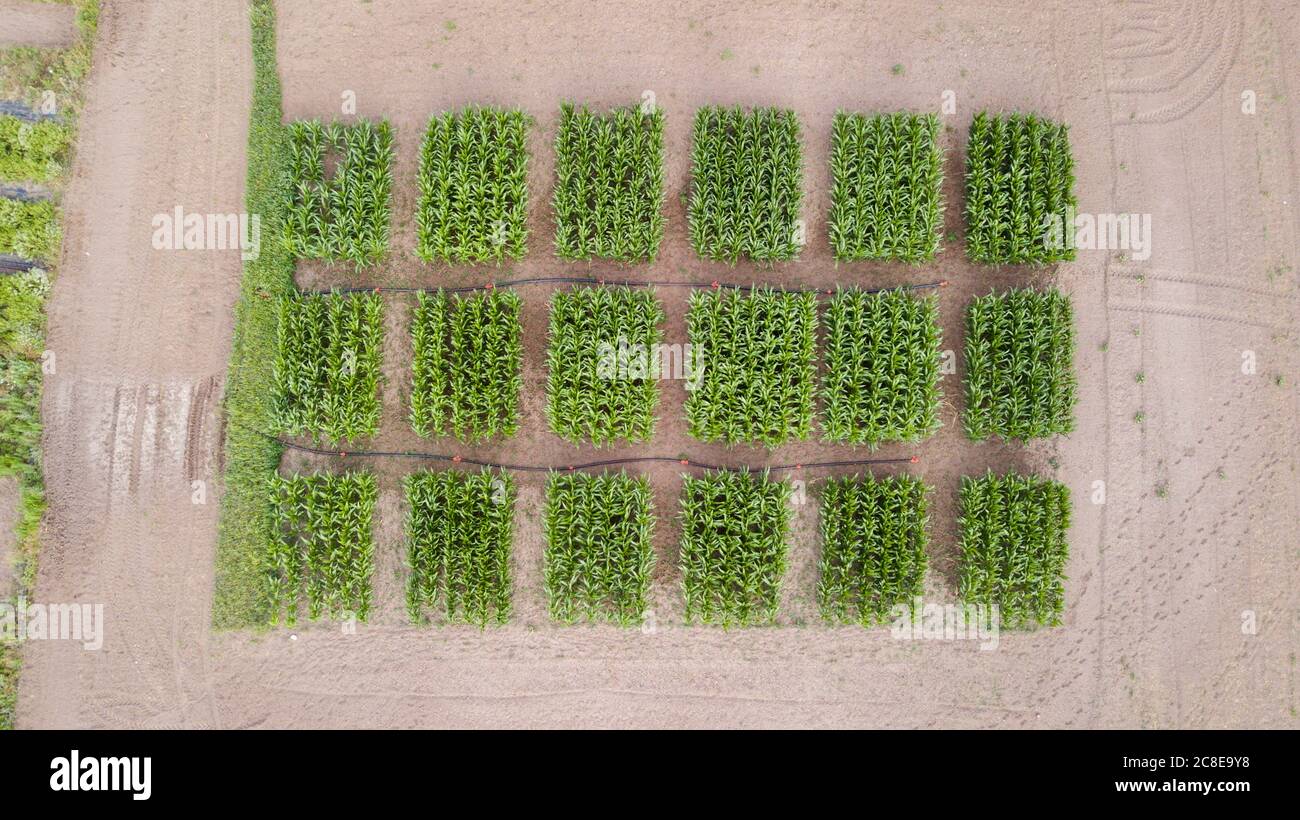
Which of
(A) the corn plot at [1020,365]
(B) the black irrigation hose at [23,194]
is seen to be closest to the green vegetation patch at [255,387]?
(B) the black irrigation hose at [23,194]

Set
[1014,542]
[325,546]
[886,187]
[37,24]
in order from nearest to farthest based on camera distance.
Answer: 1. [325,546]
2. [1014,542]
3. [886,187]
4. [37,24]

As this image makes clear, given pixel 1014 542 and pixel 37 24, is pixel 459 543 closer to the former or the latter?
pixel 1014 542

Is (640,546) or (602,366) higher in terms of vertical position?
(602,366)

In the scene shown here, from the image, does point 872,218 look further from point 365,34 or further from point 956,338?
point 365,34

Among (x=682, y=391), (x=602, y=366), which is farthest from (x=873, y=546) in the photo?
(x=602, y=366)

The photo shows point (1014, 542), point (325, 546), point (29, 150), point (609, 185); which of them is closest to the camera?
point (325, 546)

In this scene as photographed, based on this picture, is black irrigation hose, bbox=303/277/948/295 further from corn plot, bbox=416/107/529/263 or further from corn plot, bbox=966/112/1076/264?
corn plot, bbox=966/112/1076/264
